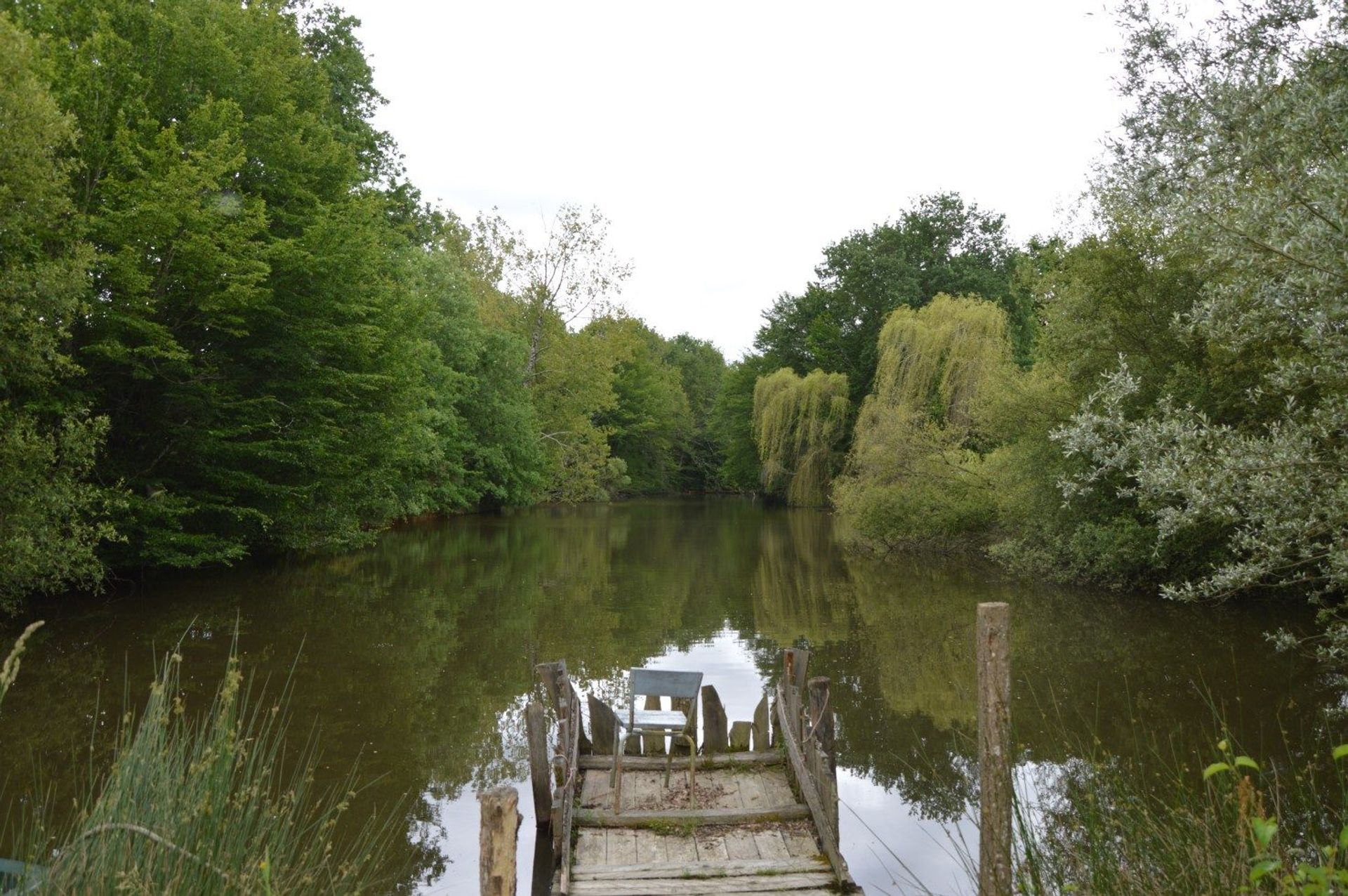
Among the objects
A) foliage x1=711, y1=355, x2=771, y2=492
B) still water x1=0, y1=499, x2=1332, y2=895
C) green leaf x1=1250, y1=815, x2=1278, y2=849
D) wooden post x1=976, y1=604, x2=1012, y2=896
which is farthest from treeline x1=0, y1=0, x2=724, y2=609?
foliage x1=711, y1=355, x2=771, y2=492

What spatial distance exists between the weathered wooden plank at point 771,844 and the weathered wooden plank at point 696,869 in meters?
0.18

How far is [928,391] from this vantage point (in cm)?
2975

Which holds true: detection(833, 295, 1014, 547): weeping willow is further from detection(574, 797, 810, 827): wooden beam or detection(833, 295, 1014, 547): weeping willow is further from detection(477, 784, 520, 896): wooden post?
detection(477, 784, 520, 896): wooden post

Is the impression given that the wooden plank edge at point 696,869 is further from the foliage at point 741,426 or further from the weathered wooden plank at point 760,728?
the foliage at point 741,426

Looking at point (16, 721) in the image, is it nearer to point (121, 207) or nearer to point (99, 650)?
point (99, 650)

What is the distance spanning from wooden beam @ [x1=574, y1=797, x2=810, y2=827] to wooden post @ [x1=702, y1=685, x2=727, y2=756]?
135 centimetres

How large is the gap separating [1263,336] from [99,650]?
12142mm

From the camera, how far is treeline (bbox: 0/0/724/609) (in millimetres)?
11906

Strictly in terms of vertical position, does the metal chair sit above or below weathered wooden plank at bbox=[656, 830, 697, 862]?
above

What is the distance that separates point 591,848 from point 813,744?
1497 millimetres

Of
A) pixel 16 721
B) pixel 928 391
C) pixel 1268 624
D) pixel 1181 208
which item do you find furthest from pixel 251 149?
pixel 928 391

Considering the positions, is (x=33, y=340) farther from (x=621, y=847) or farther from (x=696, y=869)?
(x=696, y=869)

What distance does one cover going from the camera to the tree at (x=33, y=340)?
11305 millimetres

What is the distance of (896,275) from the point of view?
153 feet
